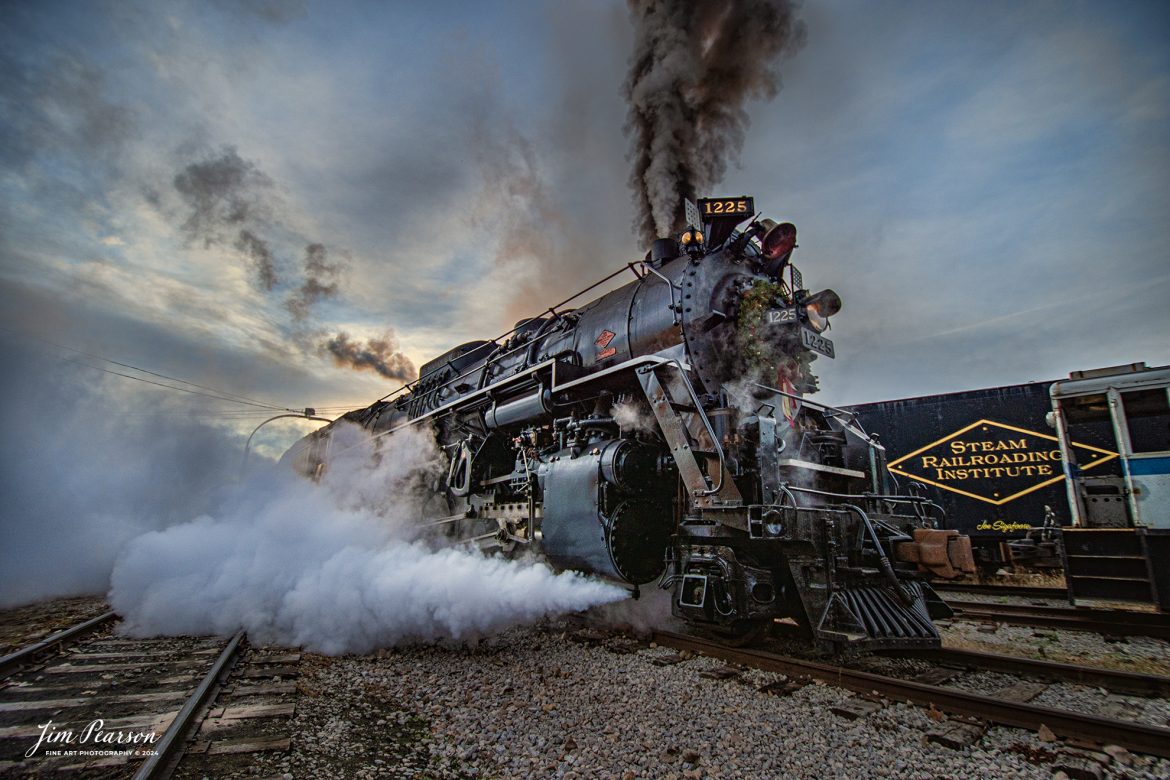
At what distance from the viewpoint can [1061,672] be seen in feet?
13.1

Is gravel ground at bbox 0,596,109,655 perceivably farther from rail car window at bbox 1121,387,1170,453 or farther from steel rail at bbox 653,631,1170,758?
rail car window at bbox 1121,387,1170,453

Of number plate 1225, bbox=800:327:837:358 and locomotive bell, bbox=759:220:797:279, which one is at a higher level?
locomotive bell, bbox=759:220:797:279

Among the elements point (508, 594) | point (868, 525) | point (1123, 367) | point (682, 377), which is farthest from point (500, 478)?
point (1123, 367)

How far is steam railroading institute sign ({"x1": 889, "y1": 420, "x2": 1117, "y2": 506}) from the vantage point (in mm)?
8891

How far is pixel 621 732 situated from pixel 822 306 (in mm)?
4381

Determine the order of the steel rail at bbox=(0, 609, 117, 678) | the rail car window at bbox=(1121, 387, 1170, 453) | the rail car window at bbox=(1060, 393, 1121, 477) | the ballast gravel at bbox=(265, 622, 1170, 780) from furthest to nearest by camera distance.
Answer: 1. the rail car window at bbox=(1060, 393, 1121, 477)
2. the rail car window at bbox=(1121, 387, 1170, 453)
3. the steel rail at bbox=(0, 609, 117, 678)
4. the ballast gravel at bbox=(265, 622, 1170, 780)

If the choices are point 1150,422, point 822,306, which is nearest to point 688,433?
point 822,306

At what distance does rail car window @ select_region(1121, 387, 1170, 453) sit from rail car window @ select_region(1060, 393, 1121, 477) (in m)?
0.64

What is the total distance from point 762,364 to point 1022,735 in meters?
3.12

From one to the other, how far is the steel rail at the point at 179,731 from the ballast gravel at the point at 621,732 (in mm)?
510

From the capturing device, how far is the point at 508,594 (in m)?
5.34
